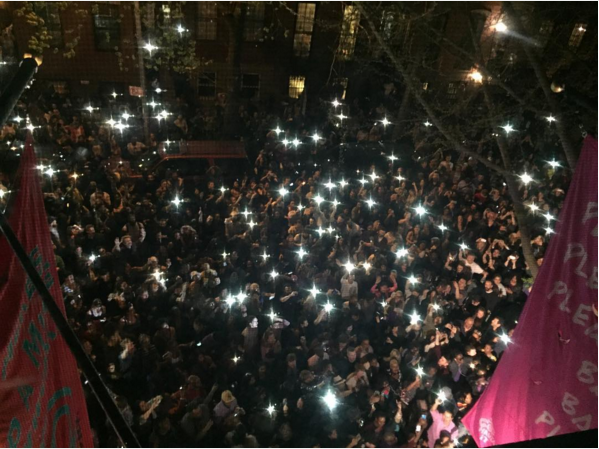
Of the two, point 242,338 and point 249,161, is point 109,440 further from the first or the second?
point 249,161

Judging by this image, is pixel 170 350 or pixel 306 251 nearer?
pixel 170 350

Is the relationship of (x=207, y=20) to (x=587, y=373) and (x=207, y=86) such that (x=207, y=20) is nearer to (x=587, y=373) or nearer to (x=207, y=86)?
(x=207, y=86)

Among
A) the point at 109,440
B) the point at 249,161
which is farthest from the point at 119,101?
the point at 109,440

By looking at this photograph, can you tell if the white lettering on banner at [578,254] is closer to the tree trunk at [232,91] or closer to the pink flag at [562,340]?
the pink flag at [562,340]

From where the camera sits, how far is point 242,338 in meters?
8.09

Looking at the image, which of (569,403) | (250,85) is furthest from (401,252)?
(250,85)

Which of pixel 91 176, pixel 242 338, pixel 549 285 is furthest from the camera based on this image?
pixel 91 176

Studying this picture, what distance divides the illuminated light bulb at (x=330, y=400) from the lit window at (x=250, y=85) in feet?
61.8

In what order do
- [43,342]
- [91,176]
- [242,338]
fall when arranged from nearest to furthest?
[43,342] → [242,338] → [91,176]

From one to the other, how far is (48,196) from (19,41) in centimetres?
1270

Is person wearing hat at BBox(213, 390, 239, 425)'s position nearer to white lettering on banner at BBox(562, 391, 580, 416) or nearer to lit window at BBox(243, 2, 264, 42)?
white lettering on banner at BBox(562, 391, 580, 416)

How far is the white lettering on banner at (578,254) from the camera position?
347cm

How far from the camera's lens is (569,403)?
10.8 ft

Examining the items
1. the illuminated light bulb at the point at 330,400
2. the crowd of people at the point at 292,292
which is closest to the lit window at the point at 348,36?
the crowd of people at the point at 292,292
